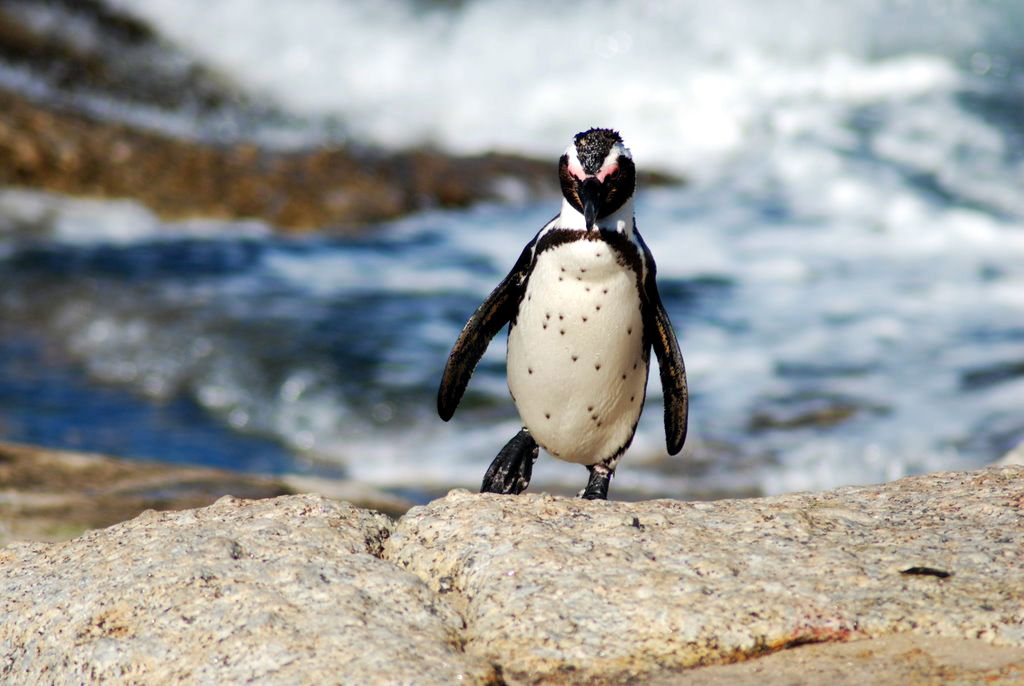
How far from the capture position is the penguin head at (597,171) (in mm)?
4262

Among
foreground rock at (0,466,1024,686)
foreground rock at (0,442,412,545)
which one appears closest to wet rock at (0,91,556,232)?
foreground rock at (0,442,412,545)

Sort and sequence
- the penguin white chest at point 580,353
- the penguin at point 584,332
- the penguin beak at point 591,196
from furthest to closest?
the penguin white chest at point 580,353 < the penguin at point 584,332 < the penguin beak at point 591,196

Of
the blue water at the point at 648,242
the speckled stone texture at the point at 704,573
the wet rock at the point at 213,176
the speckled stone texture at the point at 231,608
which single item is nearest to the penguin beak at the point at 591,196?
the speckled stone texture at the point at 704,573

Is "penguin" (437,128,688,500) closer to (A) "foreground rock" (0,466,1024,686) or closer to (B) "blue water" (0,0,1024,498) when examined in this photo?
(A) "foreground rock" (0,466,1024,686)

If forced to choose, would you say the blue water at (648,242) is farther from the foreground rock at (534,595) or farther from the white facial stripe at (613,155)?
the foreground rock at (534,595)

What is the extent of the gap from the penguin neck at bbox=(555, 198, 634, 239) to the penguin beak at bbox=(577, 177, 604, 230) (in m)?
0.16

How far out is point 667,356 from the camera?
482 cm

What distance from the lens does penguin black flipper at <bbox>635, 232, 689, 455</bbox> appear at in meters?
4.68

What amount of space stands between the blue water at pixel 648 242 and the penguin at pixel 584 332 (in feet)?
10.1

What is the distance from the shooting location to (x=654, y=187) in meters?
16.2

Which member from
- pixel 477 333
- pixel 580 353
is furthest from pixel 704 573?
pixel 477 333

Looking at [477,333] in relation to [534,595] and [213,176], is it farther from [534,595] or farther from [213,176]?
[213,176]

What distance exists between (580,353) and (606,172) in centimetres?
70

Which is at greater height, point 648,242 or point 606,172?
point 648,242
